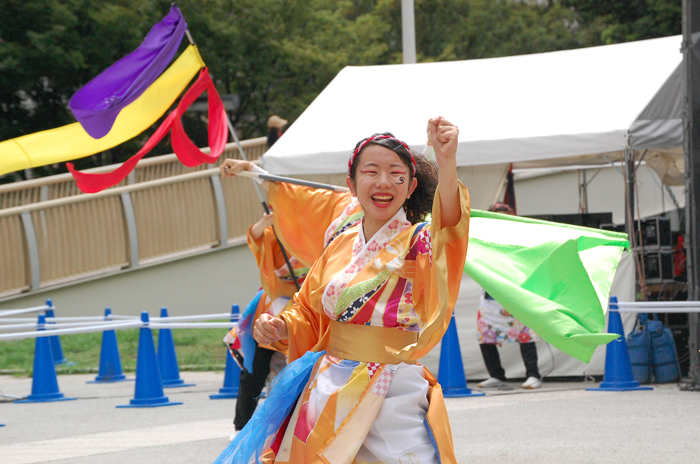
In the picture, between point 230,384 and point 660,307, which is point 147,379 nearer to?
point 230,384

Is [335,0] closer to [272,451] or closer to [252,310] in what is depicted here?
[252,310]

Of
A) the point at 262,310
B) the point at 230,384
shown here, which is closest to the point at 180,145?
the point at 262,310

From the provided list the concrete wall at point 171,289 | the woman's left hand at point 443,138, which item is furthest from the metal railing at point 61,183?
the woman's left hand at point 443,138

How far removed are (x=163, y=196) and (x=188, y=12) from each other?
496cm

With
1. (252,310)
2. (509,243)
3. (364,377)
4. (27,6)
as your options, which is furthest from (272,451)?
(27,6)

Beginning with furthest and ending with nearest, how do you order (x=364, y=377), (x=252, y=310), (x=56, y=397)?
(x=56, y=397) < (x=252, y=310) < (x=364, y=377)

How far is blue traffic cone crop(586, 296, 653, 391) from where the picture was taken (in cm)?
776

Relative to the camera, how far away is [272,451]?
9.89ft

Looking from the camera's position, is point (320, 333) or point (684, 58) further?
point (684, 58)

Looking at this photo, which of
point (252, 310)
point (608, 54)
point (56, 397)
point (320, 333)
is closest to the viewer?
point (320, 333)

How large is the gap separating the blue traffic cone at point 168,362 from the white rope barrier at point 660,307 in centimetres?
455

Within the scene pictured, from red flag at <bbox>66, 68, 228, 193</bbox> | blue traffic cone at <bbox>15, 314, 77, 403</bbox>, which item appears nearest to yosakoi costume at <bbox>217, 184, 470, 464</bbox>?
red flag at <bbox>66, 68, 228, 193</bbox>

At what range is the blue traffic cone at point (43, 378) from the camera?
8469 mm

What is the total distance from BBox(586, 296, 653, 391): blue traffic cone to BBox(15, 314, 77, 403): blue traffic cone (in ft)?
17.1
